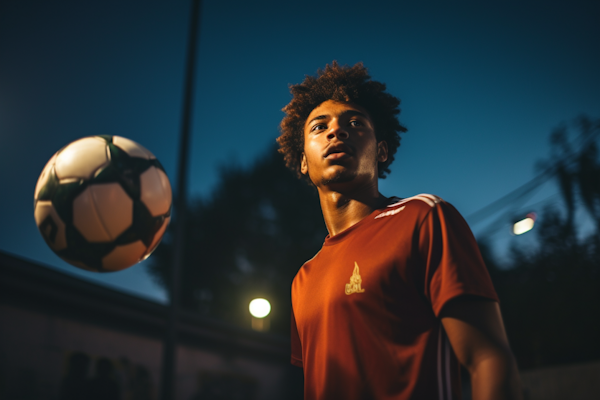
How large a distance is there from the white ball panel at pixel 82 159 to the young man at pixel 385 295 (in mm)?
1315

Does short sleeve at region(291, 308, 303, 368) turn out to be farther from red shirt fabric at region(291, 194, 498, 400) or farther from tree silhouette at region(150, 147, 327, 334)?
tree silhouette at region(150, 147, 327, 334)

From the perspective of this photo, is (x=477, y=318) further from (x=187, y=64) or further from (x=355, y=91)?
(x=187, y=64)

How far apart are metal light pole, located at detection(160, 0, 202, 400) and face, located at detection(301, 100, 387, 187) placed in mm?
2776

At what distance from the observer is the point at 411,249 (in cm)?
181

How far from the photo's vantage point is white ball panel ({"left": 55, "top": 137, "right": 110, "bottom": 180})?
2566 millimetres

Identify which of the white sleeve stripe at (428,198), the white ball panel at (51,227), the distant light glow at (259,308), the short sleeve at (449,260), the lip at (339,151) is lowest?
the short sleeve at (449,260)

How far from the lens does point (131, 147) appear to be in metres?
2.81

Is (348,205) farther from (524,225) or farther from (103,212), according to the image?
(524,225)

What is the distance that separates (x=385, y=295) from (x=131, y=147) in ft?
6.38

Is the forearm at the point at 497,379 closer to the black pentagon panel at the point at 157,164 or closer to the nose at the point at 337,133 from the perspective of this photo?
the nose at the point at 337,133

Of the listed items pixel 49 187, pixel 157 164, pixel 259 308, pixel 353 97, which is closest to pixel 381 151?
pixel 353 97

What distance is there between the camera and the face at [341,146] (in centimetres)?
249

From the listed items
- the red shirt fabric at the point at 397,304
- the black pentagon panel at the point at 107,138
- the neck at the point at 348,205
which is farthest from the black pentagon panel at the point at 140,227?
the red shirt fabric at the point at 397,304

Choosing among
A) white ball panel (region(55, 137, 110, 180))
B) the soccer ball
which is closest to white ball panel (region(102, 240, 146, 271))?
the soccer ball
